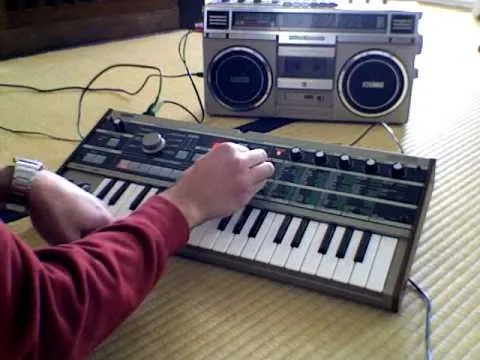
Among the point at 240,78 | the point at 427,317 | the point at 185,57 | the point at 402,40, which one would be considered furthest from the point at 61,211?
the point at 185,57

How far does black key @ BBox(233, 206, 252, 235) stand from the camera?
2.40 ft

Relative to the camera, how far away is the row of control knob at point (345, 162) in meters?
0.74

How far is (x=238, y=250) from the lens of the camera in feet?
2.33

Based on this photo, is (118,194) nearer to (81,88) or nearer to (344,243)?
(344,243)

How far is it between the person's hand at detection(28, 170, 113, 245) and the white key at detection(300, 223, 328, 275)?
0.70ft

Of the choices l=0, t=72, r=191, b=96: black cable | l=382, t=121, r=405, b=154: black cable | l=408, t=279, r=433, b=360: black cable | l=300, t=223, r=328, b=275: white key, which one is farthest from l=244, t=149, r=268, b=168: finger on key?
l=0, t=72, r=191, b=96: black cable

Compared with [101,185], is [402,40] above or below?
above

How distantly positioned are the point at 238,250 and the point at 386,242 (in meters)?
0.15

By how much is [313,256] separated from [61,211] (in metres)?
0.27

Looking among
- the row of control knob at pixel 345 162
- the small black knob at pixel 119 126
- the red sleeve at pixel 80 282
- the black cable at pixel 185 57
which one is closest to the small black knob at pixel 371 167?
the row of control knob at pixel 345 162

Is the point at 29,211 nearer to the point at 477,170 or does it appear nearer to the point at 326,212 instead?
the point at 326,212

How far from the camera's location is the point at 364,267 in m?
0.66

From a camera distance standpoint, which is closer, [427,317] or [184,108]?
[427,317]

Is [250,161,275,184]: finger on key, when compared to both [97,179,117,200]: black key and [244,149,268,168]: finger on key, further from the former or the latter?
[97,179,117,200]: black key
